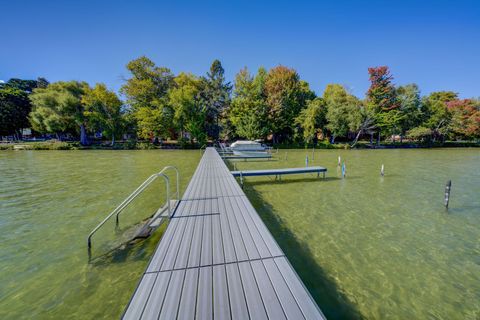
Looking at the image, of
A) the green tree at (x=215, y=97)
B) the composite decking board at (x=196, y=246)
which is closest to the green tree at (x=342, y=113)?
the green tree at (x=215, y=97)

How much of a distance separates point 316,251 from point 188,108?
3055 centimetres

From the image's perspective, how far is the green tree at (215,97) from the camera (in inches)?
1446

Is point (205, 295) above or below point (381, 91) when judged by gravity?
below

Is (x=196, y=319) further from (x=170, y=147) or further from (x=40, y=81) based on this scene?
(x=40, y=81)

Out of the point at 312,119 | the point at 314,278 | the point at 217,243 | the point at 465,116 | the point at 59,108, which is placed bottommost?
the point at 314,278

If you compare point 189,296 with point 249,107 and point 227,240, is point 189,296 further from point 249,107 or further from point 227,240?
point 249,107

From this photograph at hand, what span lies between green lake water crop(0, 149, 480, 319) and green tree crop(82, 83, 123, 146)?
26303 millimetres

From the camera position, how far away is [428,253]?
4.25 m

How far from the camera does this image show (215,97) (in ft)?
120

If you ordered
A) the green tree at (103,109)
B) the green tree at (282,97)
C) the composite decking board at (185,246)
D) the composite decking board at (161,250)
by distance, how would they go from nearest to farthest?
the composite decking board at (161,250) → the composite decking board at (185,246) → the green tree at (103,109) → the green tree at (282,97)

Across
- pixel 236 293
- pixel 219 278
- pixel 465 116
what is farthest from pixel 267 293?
pixel 465 116

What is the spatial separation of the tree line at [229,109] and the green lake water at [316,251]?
82.7 feet

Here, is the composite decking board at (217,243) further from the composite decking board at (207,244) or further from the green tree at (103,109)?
the green tree at (103,109)

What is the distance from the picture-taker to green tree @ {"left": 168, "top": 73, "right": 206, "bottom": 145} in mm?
30828
